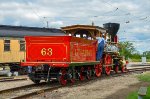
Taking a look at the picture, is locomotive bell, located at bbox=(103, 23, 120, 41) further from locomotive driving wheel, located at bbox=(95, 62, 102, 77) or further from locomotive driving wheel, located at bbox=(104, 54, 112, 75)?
locomotive driving wheel, located at bbox=(95, 62, 102, 77)

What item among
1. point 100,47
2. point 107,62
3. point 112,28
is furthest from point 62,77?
point 112,28

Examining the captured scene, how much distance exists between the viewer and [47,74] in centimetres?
1823

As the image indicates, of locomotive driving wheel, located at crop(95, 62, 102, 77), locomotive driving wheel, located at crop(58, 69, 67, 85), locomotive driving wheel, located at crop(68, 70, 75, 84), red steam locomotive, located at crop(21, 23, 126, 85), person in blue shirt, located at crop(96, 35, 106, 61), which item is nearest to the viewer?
locomotive driving wheel, located at crop(58, 69, 67, 85)

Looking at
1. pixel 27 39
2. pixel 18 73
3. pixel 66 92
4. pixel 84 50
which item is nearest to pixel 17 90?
pixel 66 92

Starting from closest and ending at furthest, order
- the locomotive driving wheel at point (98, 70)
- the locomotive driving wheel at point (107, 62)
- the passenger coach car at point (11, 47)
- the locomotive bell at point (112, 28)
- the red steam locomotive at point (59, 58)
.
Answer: the red steam locomotive at point (59, 58)
the locomotive driving wheel at point (98, 70)
the locomotive driving wheel at point (107, 62)
the passenger coach car at point (11, 47)
the locomotive bell at point (112, 28)

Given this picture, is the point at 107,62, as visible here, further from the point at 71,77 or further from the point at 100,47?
the point at 71,77

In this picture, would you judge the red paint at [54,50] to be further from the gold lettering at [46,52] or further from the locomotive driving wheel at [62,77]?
the locomotive driving wheel at [62,77]

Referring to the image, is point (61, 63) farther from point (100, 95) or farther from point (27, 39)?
point (100, 95)

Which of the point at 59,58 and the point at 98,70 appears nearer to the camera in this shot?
the point at 59,58

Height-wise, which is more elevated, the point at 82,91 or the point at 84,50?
the point at 84,50

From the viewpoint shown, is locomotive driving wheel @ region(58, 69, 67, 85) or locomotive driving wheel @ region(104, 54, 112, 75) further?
locomotive driving wheel @ region(104, 54, 112, 75)

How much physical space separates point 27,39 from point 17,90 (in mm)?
3647

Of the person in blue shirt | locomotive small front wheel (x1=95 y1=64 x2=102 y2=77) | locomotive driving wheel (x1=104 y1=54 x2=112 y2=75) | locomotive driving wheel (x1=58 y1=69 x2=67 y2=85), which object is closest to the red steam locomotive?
locomotive driving wheel (x1=58 y1=69 x2=67 y2=85)

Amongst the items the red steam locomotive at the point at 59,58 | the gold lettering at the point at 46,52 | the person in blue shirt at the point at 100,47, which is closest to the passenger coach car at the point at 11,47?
the person in blue shirt at the point at 100,47
